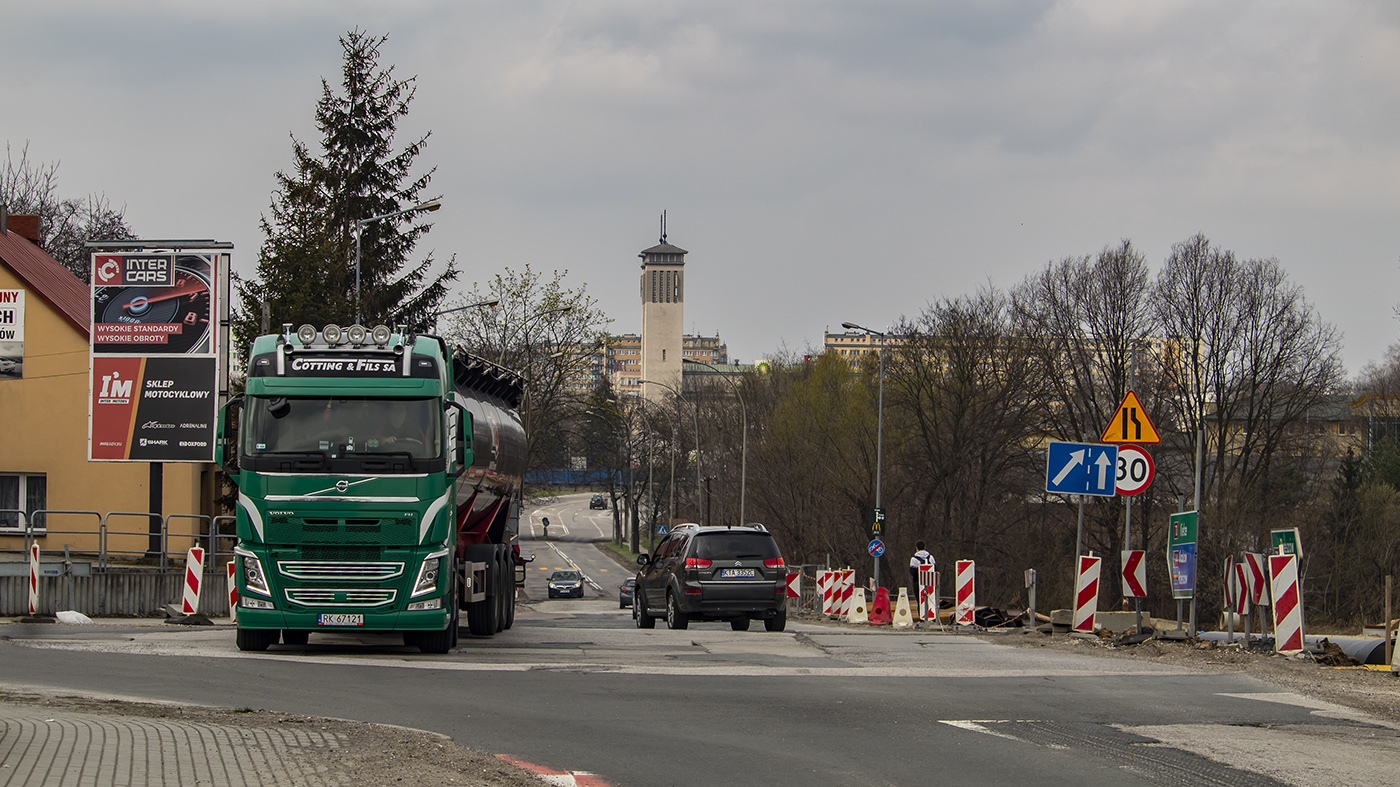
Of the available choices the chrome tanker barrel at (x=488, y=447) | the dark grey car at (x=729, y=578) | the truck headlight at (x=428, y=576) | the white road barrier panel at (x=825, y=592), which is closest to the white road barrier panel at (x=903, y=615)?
the dark grey car at (x=729, y=578)

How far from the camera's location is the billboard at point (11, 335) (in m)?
33.4

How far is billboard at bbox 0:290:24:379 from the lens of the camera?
3341cm

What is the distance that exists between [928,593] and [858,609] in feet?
8.78

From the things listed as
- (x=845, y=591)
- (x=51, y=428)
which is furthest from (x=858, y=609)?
(x=51, y=428)

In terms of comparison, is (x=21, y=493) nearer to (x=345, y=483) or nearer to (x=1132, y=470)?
(x=345, y=483)

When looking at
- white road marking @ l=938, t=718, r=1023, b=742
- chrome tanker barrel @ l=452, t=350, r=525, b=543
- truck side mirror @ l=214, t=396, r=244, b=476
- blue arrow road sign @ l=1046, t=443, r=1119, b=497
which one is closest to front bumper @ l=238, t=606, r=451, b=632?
truck side mirror @ l=214, t=396, r=244, b=476

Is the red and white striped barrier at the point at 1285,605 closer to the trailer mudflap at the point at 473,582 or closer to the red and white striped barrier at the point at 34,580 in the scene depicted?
the trailer mudflap at the point at 473,582

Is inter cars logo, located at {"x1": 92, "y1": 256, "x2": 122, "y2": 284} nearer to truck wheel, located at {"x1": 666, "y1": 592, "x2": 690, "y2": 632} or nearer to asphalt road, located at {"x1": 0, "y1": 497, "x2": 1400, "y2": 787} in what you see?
asphalt road, located at {"x1": 0, "y1": 497, "x2": 1400, "y2": 787}

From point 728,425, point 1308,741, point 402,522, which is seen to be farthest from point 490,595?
point 728,425

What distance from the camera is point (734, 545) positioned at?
20.8 metres

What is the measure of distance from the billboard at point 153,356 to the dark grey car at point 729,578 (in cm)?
949

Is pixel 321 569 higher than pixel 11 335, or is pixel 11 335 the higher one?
pixel 11 335

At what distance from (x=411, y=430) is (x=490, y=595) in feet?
16.4

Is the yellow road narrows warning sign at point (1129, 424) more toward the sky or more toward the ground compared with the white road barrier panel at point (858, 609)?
more toward the sky
